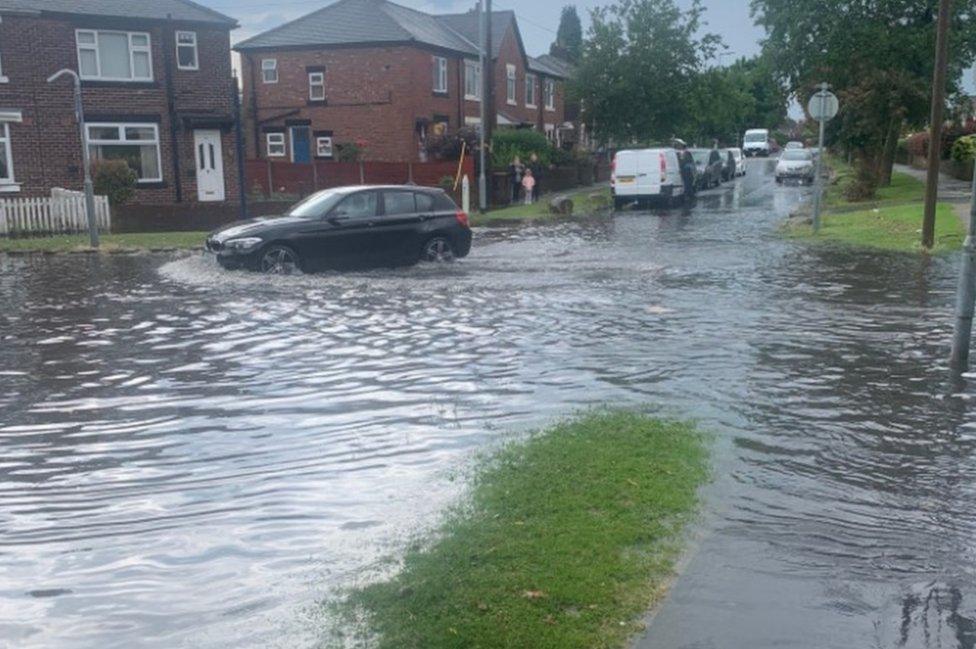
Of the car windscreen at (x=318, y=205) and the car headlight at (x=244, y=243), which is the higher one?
the car windscreen at (x=318, y=205)

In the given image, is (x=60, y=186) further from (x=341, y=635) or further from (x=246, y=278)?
(x=341, y=635)

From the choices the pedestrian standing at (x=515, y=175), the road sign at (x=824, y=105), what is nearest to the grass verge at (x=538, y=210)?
the pedestrian standing at (x=515, y=175)

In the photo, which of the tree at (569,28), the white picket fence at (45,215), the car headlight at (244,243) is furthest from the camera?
the tree at (569,28)

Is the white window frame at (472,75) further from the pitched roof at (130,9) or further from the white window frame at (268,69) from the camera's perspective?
the pitched roof at (130,9)

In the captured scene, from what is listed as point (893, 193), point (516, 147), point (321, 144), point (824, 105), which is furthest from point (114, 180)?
point (893, 193)

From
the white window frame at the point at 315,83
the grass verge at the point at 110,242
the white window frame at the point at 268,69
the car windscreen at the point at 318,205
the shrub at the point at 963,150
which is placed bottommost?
the grass verge at the point at 110,242

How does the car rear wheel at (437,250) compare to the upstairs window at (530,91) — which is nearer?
the car rear wheel at (437,250)

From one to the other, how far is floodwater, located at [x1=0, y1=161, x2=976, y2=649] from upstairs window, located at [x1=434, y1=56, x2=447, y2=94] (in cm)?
2923

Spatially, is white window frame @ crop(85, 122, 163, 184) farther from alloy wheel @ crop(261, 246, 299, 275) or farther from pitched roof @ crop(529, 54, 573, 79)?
pitched roof @ crop(529, 54, 573, 79)

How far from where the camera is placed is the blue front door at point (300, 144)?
4412 centimetres

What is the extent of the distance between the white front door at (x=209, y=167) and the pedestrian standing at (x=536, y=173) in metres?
11.2

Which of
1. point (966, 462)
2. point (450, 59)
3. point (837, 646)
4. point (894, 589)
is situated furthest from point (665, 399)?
point (450, 59)

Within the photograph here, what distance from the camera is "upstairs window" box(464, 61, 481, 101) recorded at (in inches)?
1844

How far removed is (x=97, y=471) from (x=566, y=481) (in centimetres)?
322
